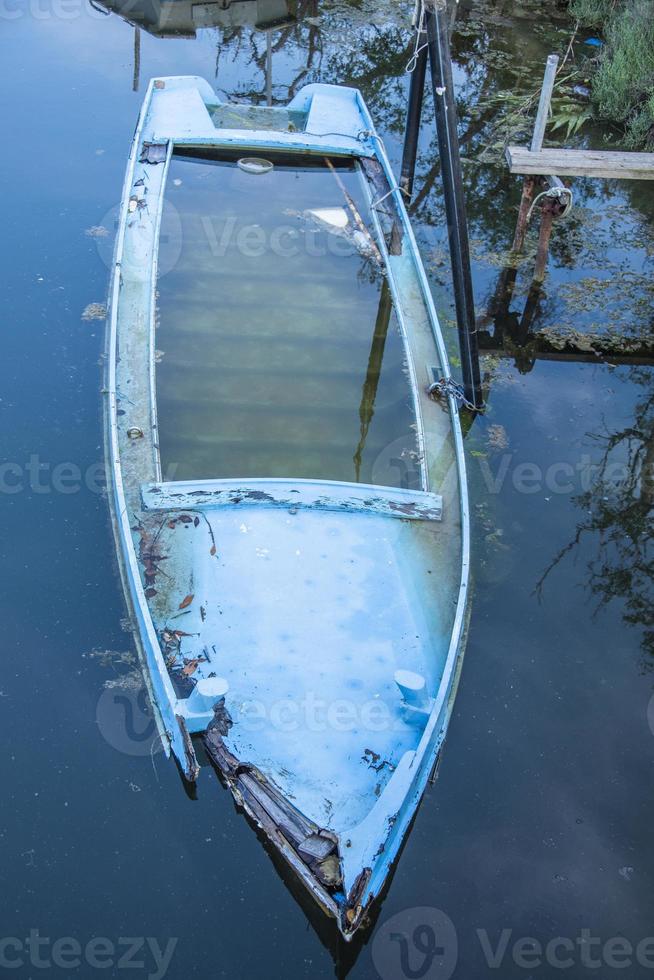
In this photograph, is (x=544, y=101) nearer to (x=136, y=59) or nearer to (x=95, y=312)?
(x=95, y=312)

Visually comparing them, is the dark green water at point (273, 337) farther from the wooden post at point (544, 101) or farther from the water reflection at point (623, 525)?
the wooden post at point (544, 101)

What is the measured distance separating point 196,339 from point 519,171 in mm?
2975

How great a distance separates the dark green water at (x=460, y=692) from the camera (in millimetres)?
3637

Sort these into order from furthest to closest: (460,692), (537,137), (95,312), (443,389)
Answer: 1. (537,137)
2. (95,312)
3. (443,389)
4. (460,692)

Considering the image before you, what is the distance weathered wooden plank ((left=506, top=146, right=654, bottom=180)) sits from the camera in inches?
A: 268

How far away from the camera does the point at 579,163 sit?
691 centimetres

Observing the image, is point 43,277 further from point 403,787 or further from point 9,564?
point 403,787

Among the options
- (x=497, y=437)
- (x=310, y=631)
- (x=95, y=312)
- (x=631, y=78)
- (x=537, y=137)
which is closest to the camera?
(x=310, y=631)

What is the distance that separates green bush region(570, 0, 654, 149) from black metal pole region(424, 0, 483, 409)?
396 cm

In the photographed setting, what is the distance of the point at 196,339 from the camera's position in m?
5.65

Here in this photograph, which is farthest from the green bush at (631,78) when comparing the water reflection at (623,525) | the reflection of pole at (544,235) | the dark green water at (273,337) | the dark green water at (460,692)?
the water reflection at (623,525)

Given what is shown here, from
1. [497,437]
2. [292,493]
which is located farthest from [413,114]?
[292,493]

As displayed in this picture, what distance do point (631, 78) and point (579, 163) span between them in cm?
349

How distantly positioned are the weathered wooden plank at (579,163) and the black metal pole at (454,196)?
114 cm
